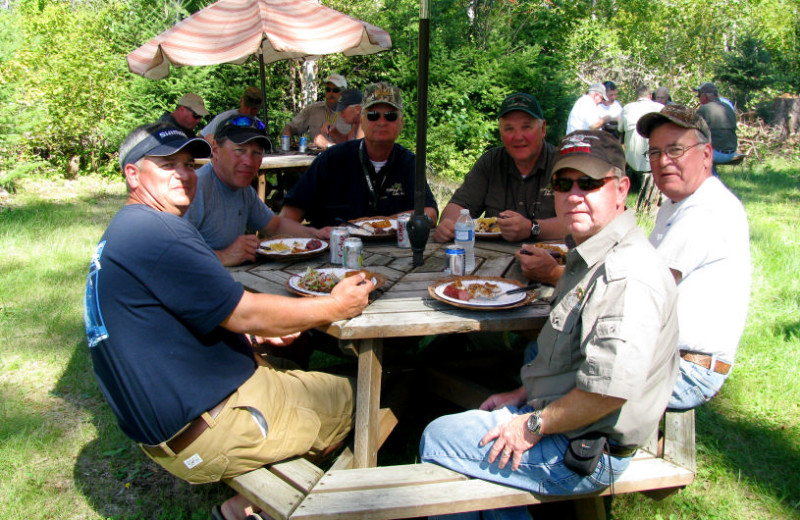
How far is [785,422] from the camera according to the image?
133 inches

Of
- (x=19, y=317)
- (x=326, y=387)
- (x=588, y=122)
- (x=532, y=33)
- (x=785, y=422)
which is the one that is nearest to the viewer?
(x=326, y=387)

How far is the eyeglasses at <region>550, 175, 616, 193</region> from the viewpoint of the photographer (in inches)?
74.7

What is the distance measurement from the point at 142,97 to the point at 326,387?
1029 cm

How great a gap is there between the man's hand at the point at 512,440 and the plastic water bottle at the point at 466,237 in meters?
0.97

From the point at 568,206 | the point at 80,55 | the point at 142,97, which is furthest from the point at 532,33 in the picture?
the point at 568,206

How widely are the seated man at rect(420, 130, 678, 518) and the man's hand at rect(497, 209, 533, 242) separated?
121cm

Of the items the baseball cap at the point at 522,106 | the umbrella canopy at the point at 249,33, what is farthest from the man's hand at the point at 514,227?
the umbrella canopy at the point at 249,33

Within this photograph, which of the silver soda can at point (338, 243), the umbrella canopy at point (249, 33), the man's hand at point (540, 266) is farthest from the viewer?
the umbrella canopy at point (249, 33)

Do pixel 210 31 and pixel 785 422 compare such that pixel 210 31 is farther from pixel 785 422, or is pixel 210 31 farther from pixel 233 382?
pixel 785 422

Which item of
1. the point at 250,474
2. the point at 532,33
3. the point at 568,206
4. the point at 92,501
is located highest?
the point at 532,33

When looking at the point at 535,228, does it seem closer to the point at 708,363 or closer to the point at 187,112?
the point at 708,363

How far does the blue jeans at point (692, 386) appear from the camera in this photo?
→ 7.17 feet

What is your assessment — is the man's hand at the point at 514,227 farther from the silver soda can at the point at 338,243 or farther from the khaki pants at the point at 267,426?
the khaki pants at the point at 267,426

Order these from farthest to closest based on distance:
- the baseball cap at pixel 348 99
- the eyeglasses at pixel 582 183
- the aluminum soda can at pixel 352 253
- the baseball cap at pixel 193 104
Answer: the baseball cap at pixel 348 99 < the baseball cap at pixel 193 104 < the aluminum soda can at pixel 352 253 < the eyeglasses at pixel 582 183
